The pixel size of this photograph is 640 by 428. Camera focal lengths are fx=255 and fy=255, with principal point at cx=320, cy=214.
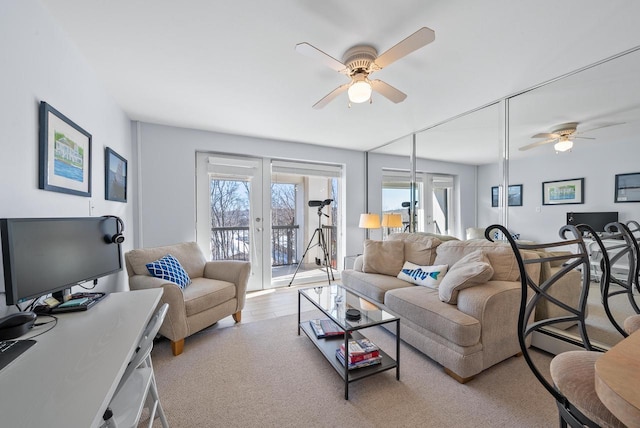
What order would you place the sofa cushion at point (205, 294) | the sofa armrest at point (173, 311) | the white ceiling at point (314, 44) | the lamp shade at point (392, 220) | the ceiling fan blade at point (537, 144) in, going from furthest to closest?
the lamp shade at point (392, 220), the ceiling fan blade at point (537, 144), the sofa cushion at point (205, 294), the sofa armrest at point (173, 311), the white ceiling at point (314, 44)

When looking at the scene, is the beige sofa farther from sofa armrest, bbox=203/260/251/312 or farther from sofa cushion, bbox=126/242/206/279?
sofa cushion, bbox=126/242/206/279

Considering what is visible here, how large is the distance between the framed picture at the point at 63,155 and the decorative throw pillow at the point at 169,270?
0.79 meters

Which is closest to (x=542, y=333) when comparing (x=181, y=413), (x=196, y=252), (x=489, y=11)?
(x=489, y=11)

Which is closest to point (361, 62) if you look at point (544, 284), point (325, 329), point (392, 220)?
point (544, 284)

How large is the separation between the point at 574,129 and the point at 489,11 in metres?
1.79

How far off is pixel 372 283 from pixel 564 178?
202cm

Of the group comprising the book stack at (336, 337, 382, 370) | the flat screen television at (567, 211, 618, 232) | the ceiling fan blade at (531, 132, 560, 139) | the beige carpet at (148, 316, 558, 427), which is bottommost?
the beige carpet at (148, 316, 558, 427)

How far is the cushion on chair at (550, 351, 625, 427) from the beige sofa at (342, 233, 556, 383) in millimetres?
833

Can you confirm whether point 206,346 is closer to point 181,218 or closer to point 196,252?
point 196,252

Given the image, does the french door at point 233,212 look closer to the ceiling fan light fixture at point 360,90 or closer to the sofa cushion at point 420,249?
the sofa cushion at point 420,249

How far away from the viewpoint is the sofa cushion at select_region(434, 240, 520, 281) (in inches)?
80.9

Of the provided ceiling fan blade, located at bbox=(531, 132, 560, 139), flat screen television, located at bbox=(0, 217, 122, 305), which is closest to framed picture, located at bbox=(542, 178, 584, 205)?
ceiling fan blade, located at bbox=(531, 132, 560, 139)

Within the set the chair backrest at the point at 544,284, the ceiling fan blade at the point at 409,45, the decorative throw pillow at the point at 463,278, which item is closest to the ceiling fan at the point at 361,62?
the ceiling fan blade at the point at 409,45

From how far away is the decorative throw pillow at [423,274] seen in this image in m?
2.39
